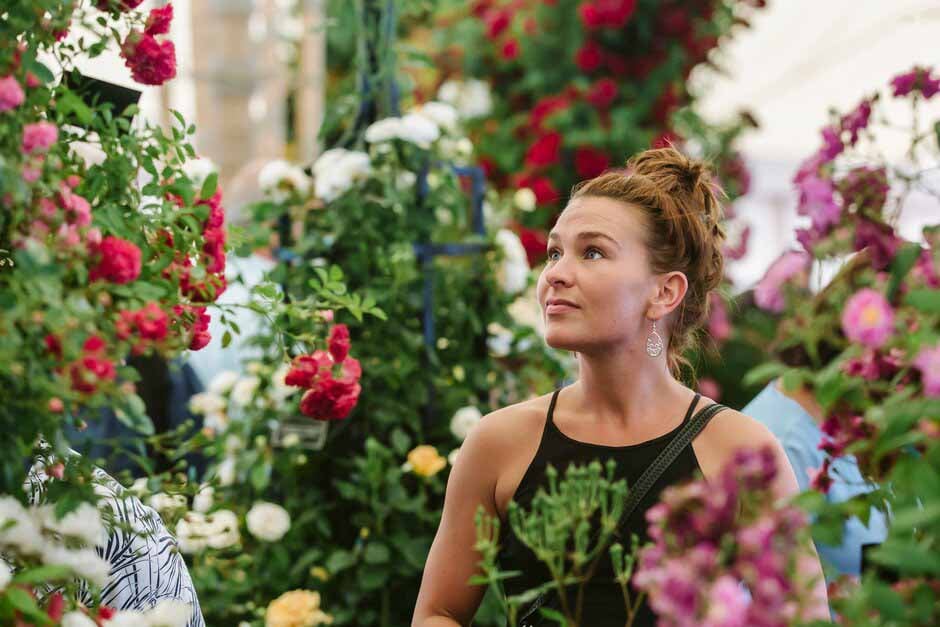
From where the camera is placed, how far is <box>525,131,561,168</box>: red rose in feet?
16.8

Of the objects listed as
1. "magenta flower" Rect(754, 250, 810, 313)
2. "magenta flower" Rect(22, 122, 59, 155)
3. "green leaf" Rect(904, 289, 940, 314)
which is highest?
→ "magenta flower" Rect(22, 122, 59, 155)

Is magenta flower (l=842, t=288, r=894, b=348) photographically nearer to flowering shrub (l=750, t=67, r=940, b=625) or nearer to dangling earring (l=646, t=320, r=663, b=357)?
flowering shrub (l=750, t=67, r=940, b=625)

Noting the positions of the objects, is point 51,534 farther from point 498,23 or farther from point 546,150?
point 498,23

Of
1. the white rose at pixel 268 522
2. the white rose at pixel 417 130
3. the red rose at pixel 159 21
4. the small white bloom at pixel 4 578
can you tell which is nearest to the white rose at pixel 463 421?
the white rose at pixel 268 522

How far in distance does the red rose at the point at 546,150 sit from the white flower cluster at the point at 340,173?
7.60 feet

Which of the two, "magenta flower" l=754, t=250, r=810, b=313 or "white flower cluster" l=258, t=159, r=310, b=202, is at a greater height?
"white flower cluster" l=258, t=159, r=310, b=202

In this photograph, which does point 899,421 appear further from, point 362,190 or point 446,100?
point 446,100

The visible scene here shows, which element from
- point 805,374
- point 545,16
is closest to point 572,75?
point 545,16

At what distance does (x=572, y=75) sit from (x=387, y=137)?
104 inches

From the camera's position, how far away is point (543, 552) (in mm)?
1137

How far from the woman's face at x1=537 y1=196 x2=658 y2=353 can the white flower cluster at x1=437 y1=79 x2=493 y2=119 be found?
12.3 ft

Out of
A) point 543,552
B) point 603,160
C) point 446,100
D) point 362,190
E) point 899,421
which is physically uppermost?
point 446,100

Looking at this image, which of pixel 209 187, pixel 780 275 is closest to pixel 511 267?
pixel 209 187

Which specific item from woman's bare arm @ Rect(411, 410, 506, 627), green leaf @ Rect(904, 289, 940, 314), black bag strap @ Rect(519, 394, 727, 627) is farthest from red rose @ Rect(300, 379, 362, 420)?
green leaf @ Rect(904, 289, 940, 314)
